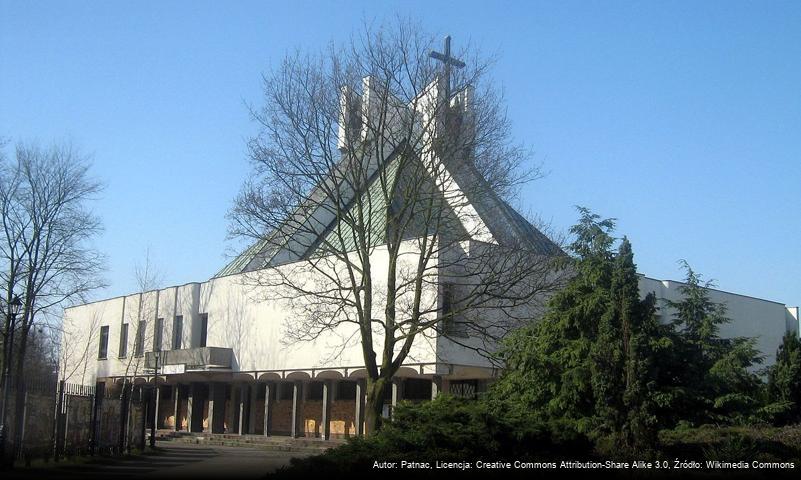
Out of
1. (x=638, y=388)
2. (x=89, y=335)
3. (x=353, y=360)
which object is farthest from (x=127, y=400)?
(x=89, y=335)

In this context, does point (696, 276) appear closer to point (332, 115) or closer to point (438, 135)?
point (438, 135)

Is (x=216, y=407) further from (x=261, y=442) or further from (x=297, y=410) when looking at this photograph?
(x=261, y=442)

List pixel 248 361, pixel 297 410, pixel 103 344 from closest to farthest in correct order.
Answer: pixel 297 410 < pixel 248 361 < pixel 103 344

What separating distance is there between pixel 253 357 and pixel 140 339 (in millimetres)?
Result: 10669

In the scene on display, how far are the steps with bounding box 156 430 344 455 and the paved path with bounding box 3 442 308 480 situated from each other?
382 centimetres

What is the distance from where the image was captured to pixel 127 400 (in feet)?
85.8

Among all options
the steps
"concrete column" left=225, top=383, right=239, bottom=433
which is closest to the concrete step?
the steps

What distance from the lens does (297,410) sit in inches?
1561

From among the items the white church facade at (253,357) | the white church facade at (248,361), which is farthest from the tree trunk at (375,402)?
the white church facade at (248,361)

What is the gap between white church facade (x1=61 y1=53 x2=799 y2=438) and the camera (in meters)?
33.6

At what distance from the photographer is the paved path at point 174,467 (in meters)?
18.8

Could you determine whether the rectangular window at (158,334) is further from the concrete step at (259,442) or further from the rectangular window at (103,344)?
the rectangular window at (103,344)

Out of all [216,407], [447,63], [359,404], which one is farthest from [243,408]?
[447,63]

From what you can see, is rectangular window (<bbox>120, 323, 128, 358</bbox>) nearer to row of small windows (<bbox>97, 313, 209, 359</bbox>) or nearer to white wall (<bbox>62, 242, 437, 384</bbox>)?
row of small windows (<bbox>97, 313, 209, 359</bbox>)
